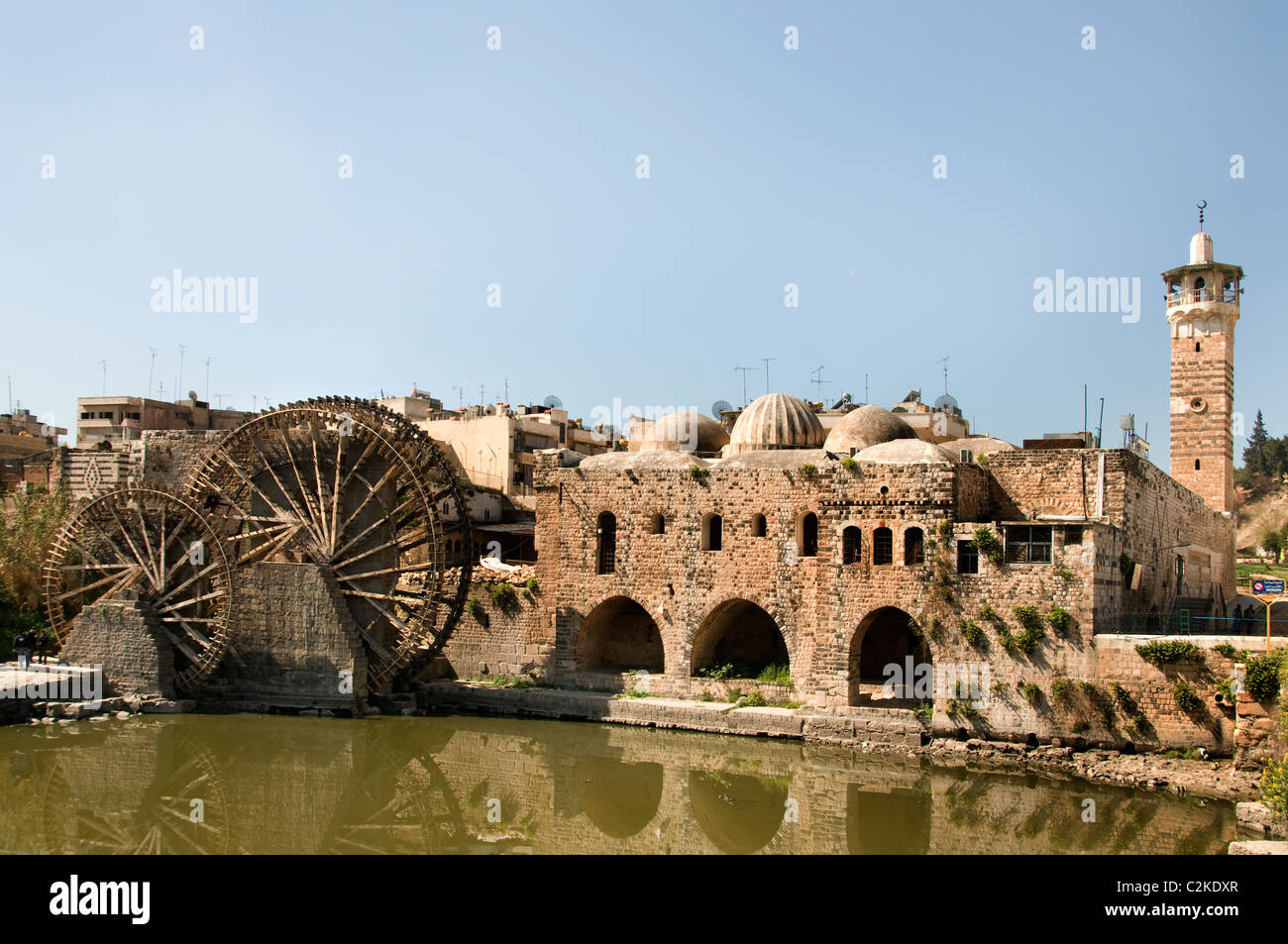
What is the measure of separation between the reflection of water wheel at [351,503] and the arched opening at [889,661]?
7183 millimetres

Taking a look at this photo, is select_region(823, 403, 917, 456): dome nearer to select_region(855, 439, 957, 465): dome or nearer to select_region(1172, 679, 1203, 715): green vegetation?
select_region(855, 439, 957, 465): dome

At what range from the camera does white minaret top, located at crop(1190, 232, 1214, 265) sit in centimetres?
2561

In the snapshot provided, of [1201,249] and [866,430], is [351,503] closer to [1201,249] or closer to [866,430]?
[866,430]

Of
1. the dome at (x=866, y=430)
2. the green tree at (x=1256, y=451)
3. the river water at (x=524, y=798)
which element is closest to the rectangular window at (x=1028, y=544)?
the river water at (x=524, y=798)

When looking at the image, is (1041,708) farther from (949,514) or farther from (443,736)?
(443,736)

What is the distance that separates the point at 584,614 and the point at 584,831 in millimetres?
6778

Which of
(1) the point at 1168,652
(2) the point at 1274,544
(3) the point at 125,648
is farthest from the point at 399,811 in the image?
(2) the point at 1274,544

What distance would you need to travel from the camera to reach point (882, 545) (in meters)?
17.1

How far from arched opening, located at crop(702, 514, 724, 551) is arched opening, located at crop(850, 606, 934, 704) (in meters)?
2.96

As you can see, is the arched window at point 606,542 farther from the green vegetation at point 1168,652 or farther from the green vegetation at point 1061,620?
the green vegetation at point 1168,652
